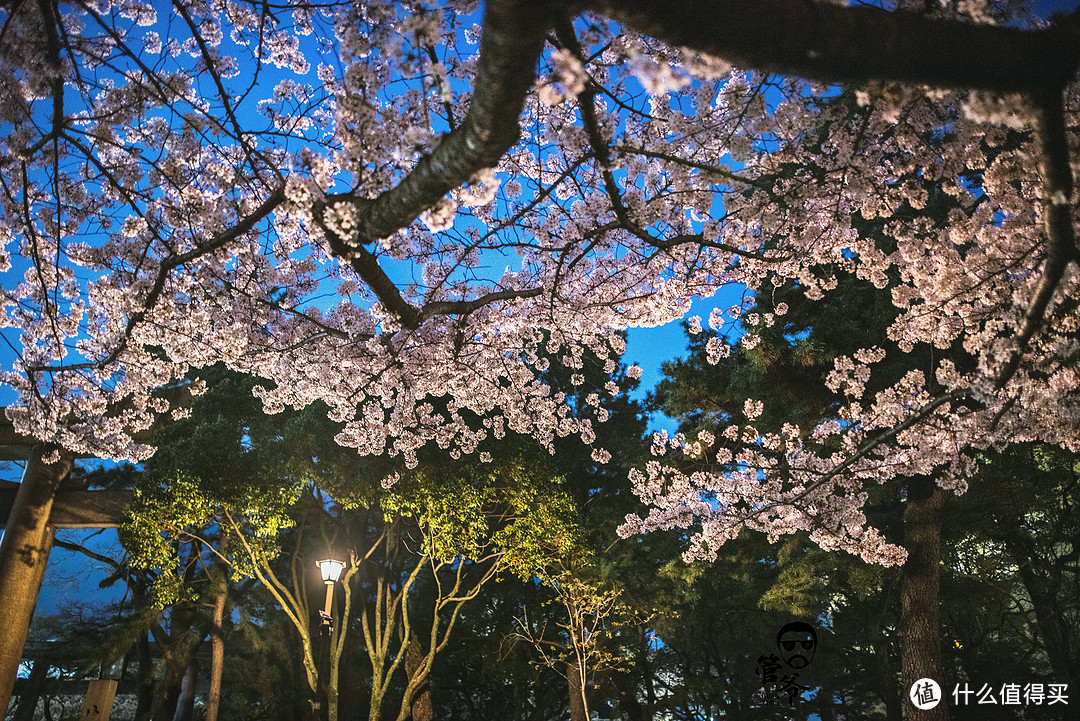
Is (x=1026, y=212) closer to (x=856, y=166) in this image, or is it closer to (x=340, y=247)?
(x=856, y=166)

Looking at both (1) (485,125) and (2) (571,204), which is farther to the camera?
(2) (571,204)

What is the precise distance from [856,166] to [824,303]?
457 centimetres

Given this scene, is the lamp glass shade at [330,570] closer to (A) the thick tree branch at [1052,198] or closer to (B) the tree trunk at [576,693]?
(B) the tree trunk at [576,693]

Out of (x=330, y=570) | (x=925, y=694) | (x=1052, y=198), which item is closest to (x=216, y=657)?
(x=330, y=570)

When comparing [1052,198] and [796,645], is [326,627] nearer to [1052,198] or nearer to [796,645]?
[1052,198]

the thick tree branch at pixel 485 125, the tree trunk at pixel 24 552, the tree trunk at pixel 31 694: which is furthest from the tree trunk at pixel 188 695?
the thick tree branch at pixel 485 125

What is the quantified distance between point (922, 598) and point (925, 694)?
40.7 inches

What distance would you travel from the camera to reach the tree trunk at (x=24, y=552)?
946 centimetres

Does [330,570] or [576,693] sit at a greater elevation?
[330,570]

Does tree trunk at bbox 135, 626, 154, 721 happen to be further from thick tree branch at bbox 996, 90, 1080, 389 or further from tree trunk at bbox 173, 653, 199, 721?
thick tree branch at bbox 996, 90, 1080, 389

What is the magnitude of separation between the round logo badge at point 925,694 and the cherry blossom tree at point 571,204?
1.58 m

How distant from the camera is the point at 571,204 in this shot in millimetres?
5238

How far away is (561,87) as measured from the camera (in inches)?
107

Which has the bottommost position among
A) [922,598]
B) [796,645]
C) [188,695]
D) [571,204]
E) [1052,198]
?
[188,695]
